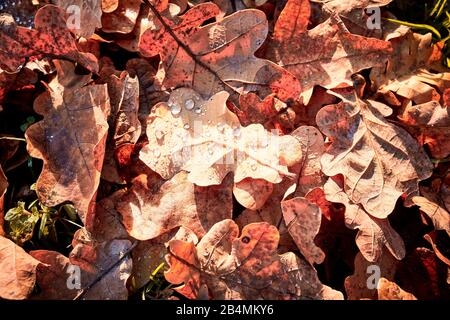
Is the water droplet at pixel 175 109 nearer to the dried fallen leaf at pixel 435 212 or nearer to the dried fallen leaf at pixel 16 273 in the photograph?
the dried fallen leaf at pixel 16 273

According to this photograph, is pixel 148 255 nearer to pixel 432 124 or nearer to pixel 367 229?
pixel 367 229

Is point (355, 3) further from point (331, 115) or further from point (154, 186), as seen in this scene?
point (154, 186)

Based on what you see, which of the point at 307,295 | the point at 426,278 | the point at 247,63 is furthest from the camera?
the point at 247,63

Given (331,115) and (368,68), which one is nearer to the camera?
(331,115)

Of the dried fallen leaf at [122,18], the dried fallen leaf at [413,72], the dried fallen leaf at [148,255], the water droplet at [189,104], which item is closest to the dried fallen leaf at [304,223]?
the dried fallen leaf at [148,255]

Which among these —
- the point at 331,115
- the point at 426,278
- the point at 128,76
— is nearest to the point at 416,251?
the point at 426,278

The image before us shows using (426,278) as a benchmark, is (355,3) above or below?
above

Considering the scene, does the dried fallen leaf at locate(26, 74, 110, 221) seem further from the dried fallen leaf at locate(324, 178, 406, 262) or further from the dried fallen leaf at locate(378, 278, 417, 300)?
the dried fallen leaf at locate(378, 278, 417, 300)
